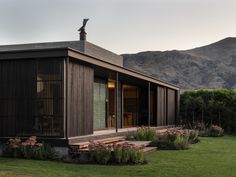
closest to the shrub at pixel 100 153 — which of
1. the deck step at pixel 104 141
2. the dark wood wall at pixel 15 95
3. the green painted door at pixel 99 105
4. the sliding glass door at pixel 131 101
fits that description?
the deck step at pixel 104 141

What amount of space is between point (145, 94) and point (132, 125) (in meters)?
2.12

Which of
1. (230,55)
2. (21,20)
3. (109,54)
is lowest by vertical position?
(109,54)

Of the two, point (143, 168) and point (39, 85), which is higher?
point (39, 85)

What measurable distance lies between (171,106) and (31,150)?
618 inches

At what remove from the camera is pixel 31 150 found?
12.4 m

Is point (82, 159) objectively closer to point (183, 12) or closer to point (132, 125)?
point (132, 125)

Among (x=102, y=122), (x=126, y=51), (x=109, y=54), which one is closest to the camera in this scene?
(x=102, y=122)

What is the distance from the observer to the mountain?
309 ft

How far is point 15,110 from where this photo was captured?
13.4 m

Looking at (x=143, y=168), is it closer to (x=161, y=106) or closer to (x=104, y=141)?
(x=104, y=141)

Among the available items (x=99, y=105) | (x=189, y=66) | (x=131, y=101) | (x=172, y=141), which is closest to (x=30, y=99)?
(x=172, y=141)

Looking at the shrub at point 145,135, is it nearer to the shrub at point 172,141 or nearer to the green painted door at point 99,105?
the shrub at point 172,141

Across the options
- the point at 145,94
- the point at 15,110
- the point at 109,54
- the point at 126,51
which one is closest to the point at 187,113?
the point at 145,94

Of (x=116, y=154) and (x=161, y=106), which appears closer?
(x=116, y=154)
